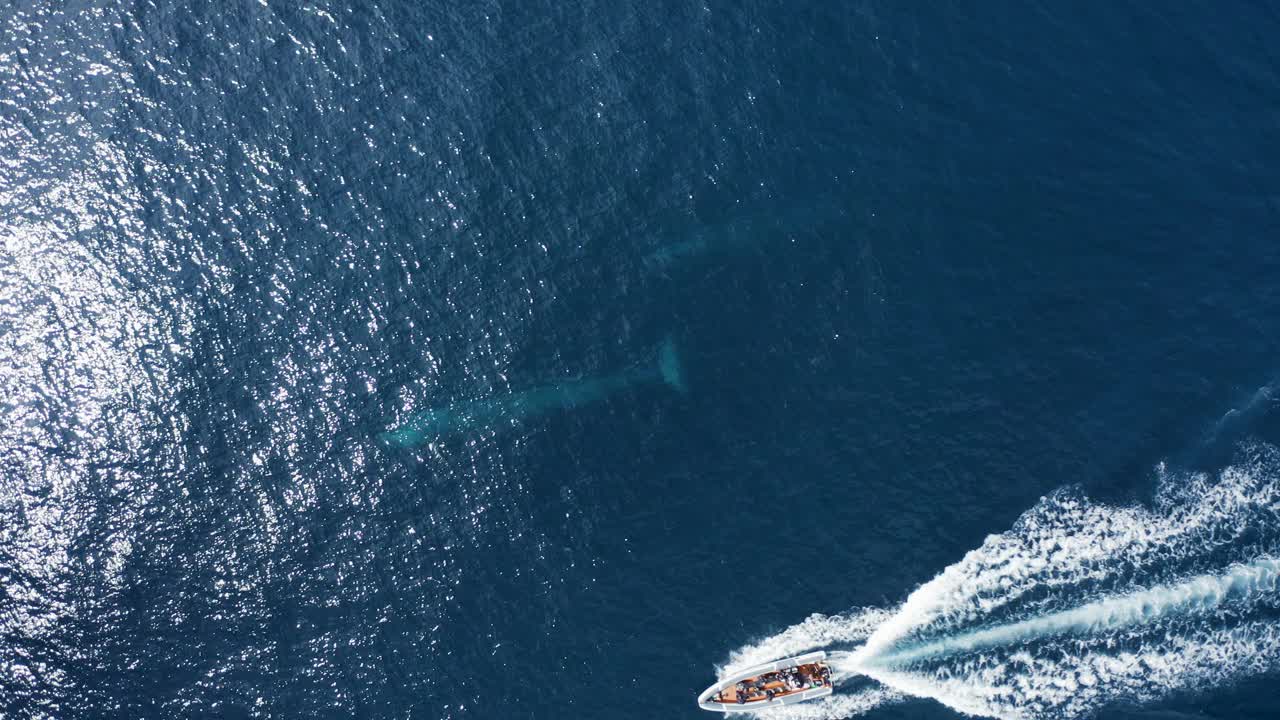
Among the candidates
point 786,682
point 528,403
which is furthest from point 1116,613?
point 528,403

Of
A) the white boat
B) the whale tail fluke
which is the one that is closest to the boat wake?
the white boat

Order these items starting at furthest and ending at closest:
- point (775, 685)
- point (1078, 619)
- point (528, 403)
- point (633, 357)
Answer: point (633, 357), point (528, 403), point (1078, 619), point (775, 685)

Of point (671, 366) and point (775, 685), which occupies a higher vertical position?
point (671, 366)

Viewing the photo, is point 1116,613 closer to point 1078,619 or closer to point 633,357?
point 1078,619

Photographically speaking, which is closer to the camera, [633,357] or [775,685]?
[775,685]

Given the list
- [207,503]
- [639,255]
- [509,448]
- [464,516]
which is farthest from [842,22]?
[207,503]

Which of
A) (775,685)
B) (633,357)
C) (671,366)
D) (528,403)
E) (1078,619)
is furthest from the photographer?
(633,357)
